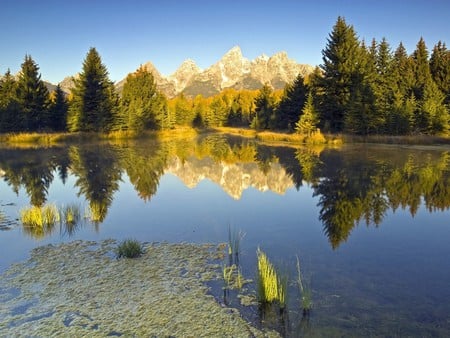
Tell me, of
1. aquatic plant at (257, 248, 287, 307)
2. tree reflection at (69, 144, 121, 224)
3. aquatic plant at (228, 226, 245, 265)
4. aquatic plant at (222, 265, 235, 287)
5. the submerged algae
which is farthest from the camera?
tree reflection at (69, 144, 121, 224)

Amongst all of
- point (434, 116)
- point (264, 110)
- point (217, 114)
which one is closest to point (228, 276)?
point (434, 116)

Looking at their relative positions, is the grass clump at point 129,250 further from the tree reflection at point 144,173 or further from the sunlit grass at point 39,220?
the tree reflection at point 144,173

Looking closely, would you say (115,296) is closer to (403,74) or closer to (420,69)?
(403,74)

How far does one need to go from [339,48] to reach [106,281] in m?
47.6

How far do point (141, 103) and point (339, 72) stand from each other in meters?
31.6

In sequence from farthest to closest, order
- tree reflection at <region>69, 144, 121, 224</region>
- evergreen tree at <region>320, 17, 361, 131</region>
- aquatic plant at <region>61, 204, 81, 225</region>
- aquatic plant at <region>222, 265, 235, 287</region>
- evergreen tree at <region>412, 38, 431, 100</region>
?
1. evergreen tree at <region>412, 38, 431, 100</region>
2. evergreen tree at <region>320, 17, 361, 131</region>
3. tree reflection at <region>69, 144, 121, 224</region>
4. aquatic plant at <region>61, 204, 81, 225</region>
5. aquatic plant at <region>222, 265, 235, 287</region>

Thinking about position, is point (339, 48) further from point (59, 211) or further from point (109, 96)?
point (59, 211)

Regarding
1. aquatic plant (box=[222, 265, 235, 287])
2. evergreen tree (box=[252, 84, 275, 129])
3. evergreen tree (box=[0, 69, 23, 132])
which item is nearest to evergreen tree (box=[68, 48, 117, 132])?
evergreen tree (box=[0, 69, 23, 132])

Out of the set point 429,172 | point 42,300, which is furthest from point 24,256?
point 429,172

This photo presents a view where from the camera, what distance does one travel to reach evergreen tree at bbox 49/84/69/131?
59031 mm

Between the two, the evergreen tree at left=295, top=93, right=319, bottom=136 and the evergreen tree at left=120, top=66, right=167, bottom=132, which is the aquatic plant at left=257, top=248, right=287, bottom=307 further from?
the evergreen tree at left=120, top=66, right=167, bottom=132

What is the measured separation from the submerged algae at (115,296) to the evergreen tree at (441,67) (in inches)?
2218

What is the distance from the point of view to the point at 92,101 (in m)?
57.2

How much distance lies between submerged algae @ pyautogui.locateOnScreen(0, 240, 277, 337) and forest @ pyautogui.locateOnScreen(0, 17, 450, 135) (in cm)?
3989
